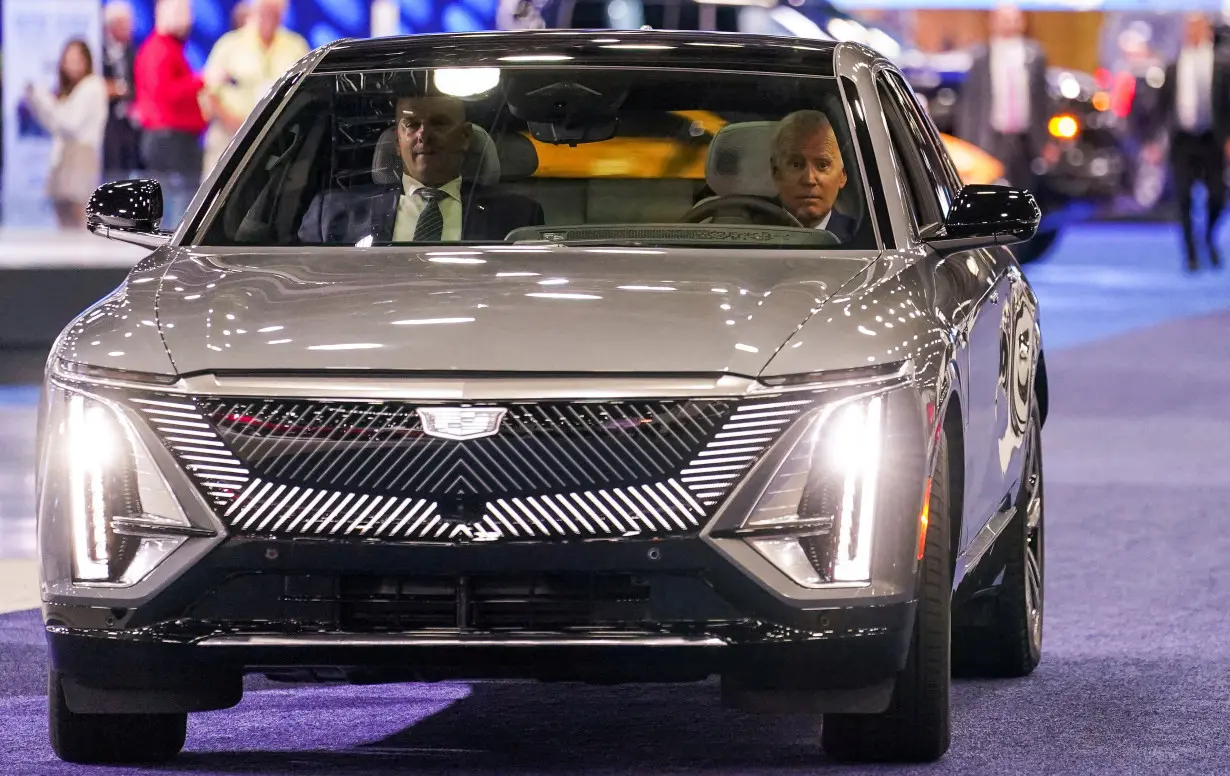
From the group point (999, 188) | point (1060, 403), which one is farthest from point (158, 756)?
point (1060, 403)

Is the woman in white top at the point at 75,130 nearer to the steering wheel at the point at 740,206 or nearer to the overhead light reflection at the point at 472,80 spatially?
the overhead light reflection at the point at 472,80

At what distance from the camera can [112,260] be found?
19.5 m

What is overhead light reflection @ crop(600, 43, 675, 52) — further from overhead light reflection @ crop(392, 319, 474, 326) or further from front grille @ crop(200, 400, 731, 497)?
front grille @ crop(200, 400, 731, 497)

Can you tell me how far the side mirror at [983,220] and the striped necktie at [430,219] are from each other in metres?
1.19

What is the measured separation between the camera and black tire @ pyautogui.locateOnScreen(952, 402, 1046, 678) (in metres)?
7.87

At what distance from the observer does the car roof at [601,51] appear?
24.3 feet

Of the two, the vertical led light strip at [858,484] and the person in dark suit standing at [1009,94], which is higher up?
the vertical led light strip at [858,484]

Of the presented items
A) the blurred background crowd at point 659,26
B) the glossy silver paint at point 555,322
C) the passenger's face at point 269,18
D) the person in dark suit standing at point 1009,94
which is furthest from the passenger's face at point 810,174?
the person in dark suit standing at point 1009,94

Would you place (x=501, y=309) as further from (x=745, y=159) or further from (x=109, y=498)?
(x=745, y=159)

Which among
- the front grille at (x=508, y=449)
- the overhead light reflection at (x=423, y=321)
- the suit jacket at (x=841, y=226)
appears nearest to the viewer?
the front grille at (x=508, y=449)

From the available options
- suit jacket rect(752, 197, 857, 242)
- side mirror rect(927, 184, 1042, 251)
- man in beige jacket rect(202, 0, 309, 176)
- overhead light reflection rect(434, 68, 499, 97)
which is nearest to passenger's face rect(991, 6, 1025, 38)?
man in beige jacket rect(202, 0, 309, 176)

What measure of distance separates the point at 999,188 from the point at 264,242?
182 centimetres

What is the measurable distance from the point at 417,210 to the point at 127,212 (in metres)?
0.74

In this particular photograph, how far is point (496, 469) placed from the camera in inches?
224
